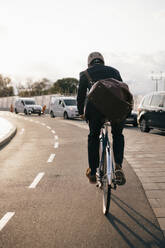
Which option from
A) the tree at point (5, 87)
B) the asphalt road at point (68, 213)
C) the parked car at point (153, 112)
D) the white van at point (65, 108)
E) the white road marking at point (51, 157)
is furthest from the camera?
the tree at point (5, 87)

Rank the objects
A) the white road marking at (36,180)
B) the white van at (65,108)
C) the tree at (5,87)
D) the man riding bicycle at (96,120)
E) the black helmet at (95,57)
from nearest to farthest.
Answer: the man riding bicycle at (96,120) → the black helmet at (95,57) → the white road marking at (36,180) → the white van at (65,108) → the tree at (5,87)

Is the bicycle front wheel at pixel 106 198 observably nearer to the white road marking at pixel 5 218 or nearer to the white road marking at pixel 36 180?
the white road marking at pixel 5 218

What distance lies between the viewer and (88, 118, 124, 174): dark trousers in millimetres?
4109

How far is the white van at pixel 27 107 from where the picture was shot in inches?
1388

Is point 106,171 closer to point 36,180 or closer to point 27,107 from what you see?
point 36,180

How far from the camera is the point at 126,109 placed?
379 cm

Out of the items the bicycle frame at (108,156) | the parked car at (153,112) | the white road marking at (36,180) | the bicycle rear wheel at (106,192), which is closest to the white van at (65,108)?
the parked car at (153,112)

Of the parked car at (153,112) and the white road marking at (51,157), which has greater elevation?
the parked car at (153,112)

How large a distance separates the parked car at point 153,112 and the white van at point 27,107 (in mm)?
21839

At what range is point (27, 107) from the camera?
118 feet

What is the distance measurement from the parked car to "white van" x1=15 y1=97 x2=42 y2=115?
21.8 m

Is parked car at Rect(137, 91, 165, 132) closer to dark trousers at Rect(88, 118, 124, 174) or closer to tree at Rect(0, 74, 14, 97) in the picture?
dark trousers at Rect(88, 118, 124, 174)

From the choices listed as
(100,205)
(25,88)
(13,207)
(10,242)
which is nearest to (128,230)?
(100,205)

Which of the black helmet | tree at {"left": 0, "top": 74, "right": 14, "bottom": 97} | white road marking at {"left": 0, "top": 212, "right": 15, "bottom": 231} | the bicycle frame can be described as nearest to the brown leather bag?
the bicycle frame
